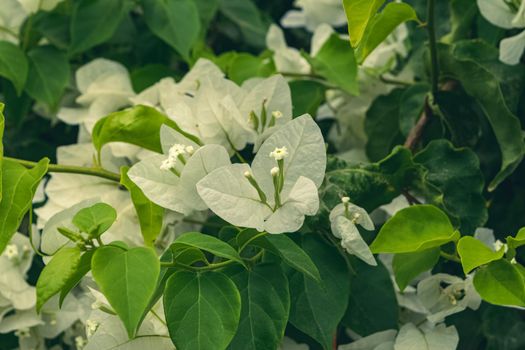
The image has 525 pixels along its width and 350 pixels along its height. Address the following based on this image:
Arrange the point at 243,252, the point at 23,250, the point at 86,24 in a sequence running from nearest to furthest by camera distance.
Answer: the point at 243,252, the point at 23,250, the point at 86,24

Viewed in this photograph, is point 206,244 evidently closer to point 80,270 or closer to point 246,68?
point 80,270

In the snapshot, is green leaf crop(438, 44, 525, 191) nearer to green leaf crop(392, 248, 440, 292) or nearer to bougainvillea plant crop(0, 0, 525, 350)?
bougainvillea plant crop(0, 0, 525, 350)

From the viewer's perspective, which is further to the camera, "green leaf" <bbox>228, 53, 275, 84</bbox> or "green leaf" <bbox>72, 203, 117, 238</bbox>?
"green leaf" <bbox>228, 53, 275, 84</bbox>

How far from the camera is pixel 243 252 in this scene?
0.84m

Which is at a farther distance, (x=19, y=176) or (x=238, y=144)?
(x=238, y=144)

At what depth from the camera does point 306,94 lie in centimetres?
110

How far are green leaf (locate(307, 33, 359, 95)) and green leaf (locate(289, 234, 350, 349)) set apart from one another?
0.28m

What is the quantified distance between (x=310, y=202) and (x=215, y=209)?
0.08 m

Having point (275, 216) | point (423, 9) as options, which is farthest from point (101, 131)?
point (423, 9)

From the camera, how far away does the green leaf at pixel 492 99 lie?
979 millimetres

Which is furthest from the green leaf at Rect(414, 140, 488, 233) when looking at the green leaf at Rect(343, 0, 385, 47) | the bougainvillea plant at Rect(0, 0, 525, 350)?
the green leaf at Rect(343, 0, 385, 47)

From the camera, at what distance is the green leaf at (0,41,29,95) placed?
3.55 ft

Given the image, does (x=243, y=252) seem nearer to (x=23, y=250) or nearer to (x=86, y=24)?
(x=23, y=250)

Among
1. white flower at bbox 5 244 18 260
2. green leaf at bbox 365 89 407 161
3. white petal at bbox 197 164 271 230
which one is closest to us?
white petal at bbox 197 164 271 230
